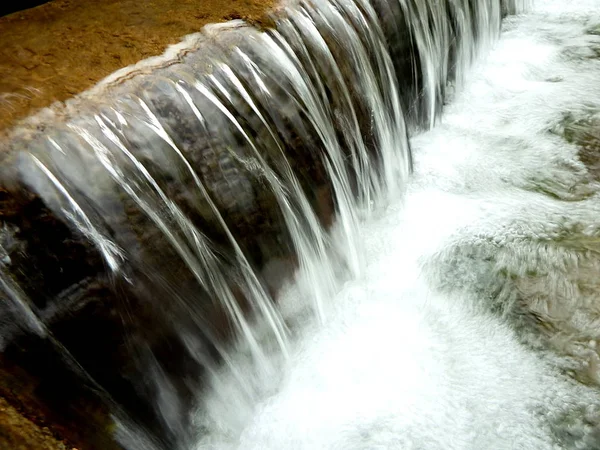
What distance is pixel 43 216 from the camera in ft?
7.13

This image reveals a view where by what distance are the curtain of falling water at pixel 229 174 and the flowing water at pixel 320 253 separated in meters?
0.01

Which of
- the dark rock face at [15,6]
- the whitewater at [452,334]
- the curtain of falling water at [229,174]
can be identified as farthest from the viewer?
the dark rock face at [15,6]

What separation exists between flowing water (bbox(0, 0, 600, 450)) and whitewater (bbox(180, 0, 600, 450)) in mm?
11

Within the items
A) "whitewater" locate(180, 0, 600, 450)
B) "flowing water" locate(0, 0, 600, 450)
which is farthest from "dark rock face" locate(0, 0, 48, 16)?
"whitewater" locate(180, 0, 600, 450)

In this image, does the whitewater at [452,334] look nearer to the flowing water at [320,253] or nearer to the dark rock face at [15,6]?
the flowing water at [320,253]

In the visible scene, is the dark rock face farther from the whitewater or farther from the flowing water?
the whitewater

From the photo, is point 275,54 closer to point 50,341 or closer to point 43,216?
point 43,216

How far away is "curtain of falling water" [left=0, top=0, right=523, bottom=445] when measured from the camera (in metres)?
2.38

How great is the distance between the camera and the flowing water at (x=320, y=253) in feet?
7.96

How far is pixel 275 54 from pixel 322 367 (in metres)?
1.90

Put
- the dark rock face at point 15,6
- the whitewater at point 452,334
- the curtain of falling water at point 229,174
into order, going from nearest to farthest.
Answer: the curtain of falling water at point 229,174 < the whitewater at point 452,334 < the dark rock face at point 15,6

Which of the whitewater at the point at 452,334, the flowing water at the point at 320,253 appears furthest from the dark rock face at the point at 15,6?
the whitewater at the point at 452,334

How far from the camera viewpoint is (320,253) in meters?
3.32

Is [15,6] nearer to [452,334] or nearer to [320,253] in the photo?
[320,253]
